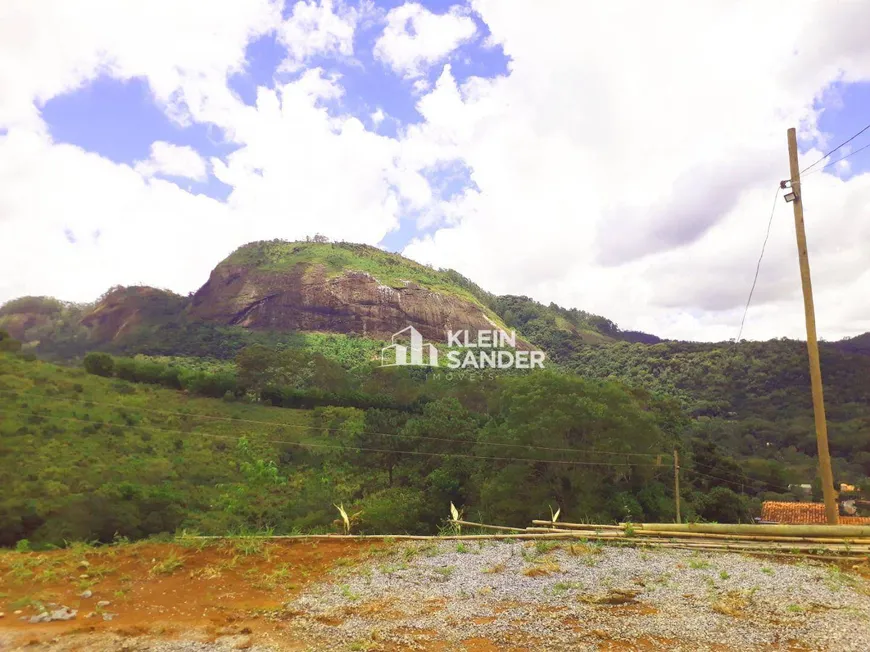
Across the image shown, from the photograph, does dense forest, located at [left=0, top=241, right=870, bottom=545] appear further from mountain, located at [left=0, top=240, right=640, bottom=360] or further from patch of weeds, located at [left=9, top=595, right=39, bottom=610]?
mountain, located at [left=0, top=240, right=640, bottom=360]

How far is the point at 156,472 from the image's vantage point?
21578 mm

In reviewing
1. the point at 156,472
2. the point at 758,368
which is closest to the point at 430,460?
the point at 156,472

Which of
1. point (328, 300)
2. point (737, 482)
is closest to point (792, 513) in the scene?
point (737, 482)

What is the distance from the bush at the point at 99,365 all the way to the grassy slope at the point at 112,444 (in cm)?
178

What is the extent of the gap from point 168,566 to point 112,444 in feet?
71.8

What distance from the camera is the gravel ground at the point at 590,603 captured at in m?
3.99

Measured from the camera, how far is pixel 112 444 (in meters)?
24.3

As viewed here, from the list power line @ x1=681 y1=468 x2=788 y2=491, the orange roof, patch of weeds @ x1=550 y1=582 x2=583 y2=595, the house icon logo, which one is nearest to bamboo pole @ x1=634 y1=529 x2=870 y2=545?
patch of weeds @ x1=550 y1=582 x2=583 y2=595

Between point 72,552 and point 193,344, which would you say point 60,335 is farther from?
point 72,552

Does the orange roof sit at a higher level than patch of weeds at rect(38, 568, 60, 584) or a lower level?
lower

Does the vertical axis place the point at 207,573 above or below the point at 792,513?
above

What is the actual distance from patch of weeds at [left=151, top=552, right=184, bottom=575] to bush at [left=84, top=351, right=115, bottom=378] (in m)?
38.9

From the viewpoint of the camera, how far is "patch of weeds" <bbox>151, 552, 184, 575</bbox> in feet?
20.0

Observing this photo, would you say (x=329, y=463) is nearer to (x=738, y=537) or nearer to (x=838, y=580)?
(x=738, y=537)
